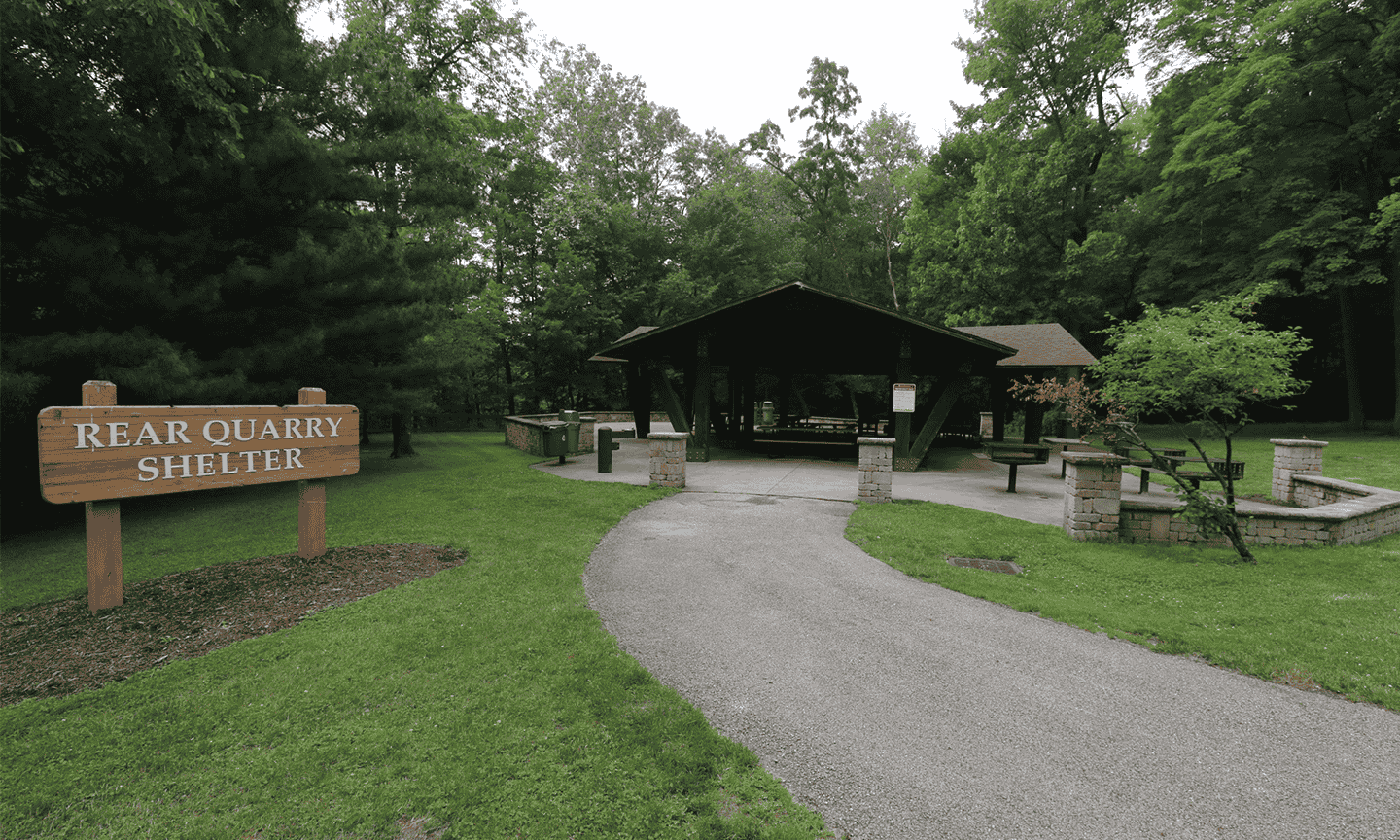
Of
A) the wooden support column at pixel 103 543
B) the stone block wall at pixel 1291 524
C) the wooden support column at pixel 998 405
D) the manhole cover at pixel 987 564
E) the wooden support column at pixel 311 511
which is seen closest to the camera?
the wooden support column at pixel 103 543

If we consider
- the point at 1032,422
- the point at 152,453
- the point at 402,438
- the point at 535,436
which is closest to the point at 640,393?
the point at 535,436

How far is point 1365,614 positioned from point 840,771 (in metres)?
5.13

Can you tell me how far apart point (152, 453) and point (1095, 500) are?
31.1 ft

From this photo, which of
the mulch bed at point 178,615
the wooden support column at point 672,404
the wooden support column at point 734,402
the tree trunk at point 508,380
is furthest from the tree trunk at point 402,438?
the tree trunk at point 508,380

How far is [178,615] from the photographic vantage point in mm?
4078

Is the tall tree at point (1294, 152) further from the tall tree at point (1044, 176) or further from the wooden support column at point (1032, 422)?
the wooden support column at point (1032, 422)

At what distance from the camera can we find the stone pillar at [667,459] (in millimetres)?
9634

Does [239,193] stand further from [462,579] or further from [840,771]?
[840,771]

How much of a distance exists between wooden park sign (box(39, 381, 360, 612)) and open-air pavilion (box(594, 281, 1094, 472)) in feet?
27.1

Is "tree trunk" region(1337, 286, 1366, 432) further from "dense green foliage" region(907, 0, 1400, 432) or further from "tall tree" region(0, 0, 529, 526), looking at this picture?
"tall tree" region(0, 0, 529, 526)

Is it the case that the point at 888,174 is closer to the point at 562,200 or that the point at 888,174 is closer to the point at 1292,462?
the point at 562,200

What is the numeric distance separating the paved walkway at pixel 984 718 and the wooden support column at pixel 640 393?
40.1ft

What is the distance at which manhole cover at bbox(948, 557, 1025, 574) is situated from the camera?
5.61 meters

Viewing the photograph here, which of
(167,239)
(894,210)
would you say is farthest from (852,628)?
(894,210)
